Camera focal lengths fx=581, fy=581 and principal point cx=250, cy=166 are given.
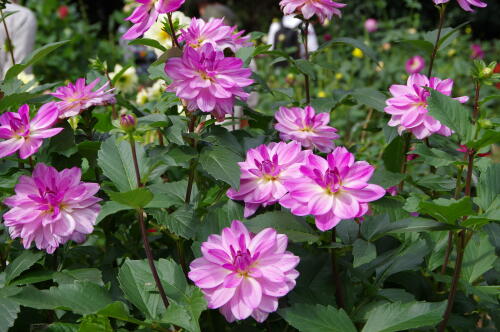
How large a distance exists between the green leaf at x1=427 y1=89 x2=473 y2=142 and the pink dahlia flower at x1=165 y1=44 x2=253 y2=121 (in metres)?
0.24

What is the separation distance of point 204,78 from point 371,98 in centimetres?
41

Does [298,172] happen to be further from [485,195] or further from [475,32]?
[475,32]

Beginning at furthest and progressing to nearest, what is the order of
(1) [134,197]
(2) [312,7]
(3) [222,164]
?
(2) [312,7], (3) [222,164], (1) [134,197]

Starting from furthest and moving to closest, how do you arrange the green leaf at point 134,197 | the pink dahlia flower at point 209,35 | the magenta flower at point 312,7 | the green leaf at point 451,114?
the magenta flower at point 312,7, the pink dahlia flower at point 209,35, the green leaf at point 451,114, the green leaf at point 134,197

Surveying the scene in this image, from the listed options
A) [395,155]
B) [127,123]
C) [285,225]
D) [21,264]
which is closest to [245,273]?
[285,225]

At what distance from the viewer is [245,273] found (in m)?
0.64

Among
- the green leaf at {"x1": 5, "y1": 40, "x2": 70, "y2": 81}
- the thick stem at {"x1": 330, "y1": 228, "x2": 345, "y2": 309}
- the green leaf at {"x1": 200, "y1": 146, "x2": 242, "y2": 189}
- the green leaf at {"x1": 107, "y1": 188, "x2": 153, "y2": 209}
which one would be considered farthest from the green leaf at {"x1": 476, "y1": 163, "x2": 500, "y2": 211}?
the green leaf at {"x1": 5, "y1": 40, "x2": 70, "y2": 81}

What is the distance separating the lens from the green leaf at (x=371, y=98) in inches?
40.3

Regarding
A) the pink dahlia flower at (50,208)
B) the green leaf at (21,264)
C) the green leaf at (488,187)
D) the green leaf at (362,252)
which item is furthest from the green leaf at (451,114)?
the green leaf at (21,264)

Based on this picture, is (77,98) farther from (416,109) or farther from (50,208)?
(416,109)

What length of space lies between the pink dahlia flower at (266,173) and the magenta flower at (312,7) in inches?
12.6

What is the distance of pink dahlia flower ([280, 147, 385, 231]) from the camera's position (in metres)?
0.66

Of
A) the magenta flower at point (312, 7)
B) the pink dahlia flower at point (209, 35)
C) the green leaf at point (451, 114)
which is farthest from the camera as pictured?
the magenta flower at point (312, 7)

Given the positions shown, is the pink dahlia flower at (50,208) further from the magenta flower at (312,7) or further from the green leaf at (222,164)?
the magenta flower at (312,7)
